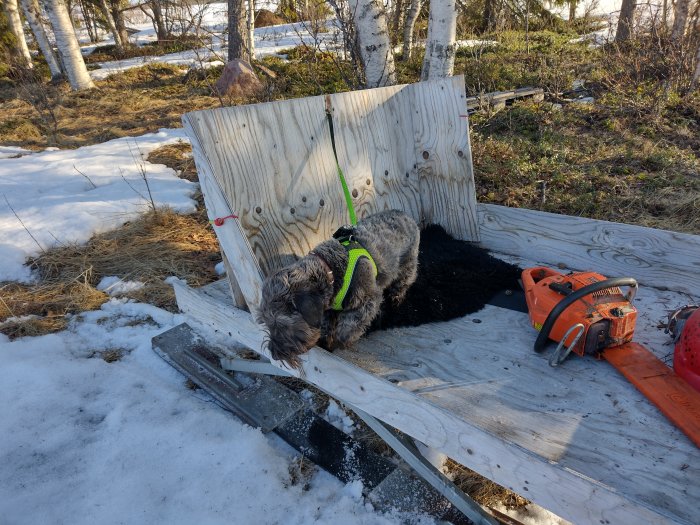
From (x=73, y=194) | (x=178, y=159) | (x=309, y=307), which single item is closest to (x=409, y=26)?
(x=178, y=159)

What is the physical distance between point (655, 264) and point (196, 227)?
16.7ft

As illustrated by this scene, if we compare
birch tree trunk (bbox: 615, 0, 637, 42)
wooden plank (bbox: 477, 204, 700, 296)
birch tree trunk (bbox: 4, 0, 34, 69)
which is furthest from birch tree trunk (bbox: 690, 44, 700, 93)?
birch tree trunk (bbox: 4, 0, 34, 69)

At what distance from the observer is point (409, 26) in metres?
11.7

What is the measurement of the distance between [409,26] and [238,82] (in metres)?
4.66

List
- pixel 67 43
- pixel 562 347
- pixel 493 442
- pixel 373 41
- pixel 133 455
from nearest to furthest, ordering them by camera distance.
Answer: pixel 493 442, pixel 562 347, pixel 133 455, pixel 373 41, pixel 67 43

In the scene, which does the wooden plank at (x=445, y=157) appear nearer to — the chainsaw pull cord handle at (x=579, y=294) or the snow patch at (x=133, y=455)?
the chainsaw pull cord handle at (x=579, y=294)

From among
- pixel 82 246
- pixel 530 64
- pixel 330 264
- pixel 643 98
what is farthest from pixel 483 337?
pixel 530 64

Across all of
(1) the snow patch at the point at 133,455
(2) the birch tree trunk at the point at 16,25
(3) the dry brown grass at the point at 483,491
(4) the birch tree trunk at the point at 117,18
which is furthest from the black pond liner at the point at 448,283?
(4) the birch tree trunk at the point at 117,18

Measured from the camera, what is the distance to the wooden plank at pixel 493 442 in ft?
5.67

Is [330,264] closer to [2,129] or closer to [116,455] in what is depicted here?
[116,455]

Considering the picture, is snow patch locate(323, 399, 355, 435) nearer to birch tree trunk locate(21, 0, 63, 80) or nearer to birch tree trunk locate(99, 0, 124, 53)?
birch tree trunk locate(21, 0, 63, 80)

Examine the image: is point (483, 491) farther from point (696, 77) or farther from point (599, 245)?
point (696, 77)

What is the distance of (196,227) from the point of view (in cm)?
596

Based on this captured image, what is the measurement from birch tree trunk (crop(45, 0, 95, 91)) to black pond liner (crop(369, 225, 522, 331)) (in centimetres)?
1322
